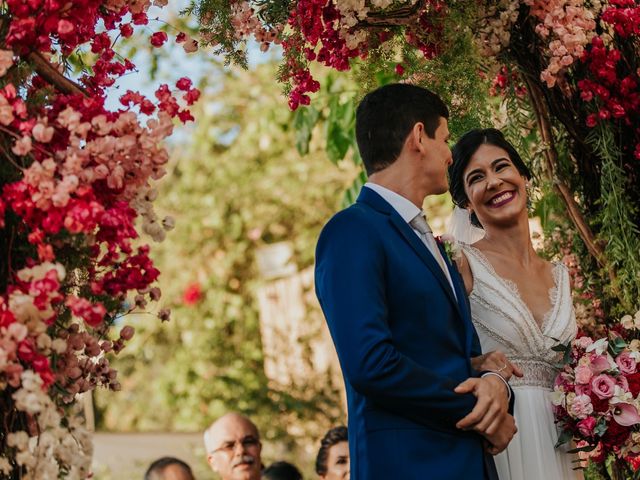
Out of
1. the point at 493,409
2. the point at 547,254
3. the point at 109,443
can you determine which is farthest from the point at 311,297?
the point at 493,409

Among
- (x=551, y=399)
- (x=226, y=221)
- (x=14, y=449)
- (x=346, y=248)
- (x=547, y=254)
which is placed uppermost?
(x=226, y=221)

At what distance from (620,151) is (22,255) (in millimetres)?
2364

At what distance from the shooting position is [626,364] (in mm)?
3514

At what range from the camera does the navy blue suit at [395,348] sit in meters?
2.69

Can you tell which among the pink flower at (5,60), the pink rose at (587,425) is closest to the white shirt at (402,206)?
the pink rose at (587,425)

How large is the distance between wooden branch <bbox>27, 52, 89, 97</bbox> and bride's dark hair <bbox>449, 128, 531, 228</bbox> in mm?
1687

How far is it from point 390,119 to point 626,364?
47.2 inches

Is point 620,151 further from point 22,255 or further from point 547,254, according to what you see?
point 22,255

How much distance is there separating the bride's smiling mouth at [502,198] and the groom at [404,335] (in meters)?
0.87

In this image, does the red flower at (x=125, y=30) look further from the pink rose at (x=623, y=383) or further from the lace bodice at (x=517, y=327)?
the pink rose at (x=623, y=383)

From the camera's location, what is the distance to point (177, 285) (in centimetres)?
1118

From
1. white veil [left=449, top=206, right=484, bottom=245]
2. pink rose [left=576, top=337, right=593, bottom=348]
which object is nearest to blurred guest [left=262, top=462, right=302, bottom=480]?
white veil [left=449, top=206, right=484, bottom=245]

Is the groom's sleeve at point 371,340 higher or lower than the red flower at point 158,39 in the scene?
lower

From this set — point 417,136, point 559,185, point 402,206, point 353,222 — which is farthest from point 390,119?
point 559,185
